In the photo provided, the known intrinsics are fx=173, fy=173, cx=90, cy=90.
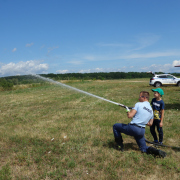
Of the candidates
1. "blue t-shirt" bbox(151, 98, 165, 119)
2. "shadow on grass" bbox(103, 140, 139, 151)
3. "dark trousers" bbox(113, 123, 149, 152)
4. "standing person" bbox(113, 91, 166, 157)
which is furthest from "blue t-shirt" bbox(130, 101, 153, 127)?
"shadow on grass" bbox(103, 140, 139, 151)

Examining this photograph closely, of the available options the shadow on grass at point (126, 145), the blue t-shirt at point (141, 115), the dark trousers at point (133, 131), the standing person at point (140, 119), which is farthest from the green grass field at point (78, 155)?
the blue t-shirt at point (141, 115)

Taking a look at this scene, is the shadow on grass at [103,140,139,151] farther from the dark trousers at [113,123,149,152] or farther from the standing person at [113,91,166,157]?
the standing person at [113,91,166,157]

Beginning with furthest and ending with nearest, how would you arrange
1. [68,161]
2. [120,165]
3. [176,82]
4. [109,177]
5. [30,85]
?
1. [30,85]
2. [176,82]
3. [68,161]
4. [120,165]
5. [109,177]

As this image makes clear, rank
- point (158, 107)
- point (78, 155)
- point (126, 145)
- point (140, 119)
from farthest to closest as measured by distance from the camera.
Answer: point (126, 145)
point (158, 107)
point (78, 155)
point (140, 119)

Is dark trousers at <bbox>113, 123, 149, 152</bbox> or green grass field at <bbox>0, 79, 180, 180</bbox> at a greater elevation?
dark trousers at <bbox>113, 123, 149, 152</bbox>

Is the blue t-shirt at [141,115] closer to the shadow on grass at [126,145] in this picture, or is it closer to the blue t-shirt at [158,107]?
the blue t-shirt at [158,107]

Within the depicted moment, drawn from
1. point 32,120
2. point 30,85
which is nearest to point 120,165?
point 32,120

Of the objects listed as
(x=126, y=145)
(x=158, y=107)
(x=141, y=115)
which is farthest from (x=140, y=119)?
(x=126, y=145)

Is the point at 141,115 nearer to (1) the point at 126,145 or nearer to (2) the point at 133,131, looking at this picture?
(2) the point at 133,131

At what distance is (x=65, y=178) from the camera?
4.00 m

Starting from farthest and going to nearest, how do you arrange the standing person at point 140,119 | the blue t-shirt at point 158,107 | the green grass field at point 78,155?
the blue t-shirt at point 158,107 → the standing person at point 140,119 → the green grass field at point 78,155

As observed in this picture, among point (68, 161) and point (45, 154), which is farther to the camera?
point (45, 154)

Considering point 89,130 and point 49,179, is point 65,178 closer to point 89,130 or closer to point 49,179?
point 49,179

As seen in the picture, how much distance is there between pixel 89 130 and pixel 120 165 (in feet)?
9.36
